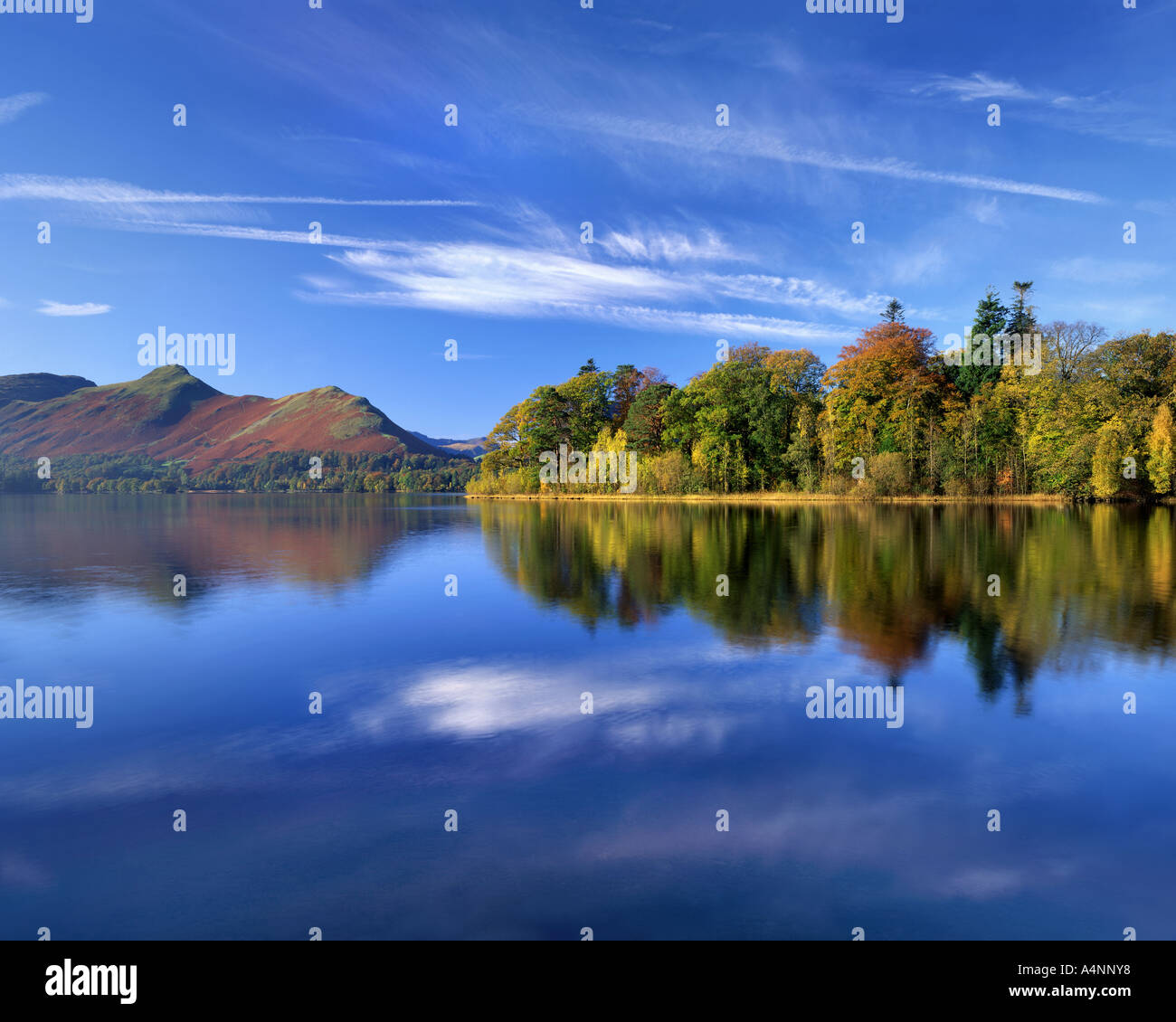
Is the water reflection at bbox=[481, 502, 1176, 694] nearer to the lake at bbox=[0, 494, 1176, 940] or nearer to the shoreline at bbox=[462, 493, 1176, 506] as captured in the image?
→ the lake at bbox=[0, 494, 1176, 940]

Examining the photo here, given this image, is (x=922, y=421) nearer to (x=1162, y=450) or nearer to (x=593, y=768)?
(x=1162, y=450)

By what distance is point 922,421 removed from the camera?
65812 mm

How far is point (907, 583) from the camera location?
17.6 meters

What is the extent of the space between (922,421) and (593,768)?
6844 centimetres

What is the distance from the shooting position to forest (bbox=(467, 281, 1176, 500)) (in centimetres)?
5572

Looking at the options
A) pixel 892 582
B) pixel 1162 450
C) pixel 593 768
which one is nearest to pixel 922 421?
pixel 1162 450

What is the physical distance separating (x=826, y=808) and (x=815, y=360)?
77.3 meters

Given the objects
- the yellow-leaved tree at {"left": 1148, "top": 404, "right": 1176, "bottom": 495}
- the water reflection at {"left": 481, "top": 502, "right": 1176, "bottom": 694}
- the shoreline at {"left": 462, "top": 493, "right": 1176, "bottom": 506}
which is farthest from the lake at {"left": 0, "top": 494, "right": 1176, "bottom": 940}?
the shoreline at {"left": 462, "top": 493, "right": 1176, "bottom": 506}

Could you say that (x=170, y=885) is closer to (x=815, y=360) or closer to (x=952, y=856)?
(x=952, y=856)

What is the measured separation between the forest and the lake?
5024 cm

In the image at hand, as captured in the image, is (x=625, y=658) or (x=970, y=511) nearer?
(x=625, y=658)

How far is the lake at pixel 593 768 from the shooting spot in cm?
461

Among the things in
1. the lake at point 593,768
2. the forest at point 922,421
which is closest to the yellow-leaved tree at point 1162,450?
the forest at point 922,421
